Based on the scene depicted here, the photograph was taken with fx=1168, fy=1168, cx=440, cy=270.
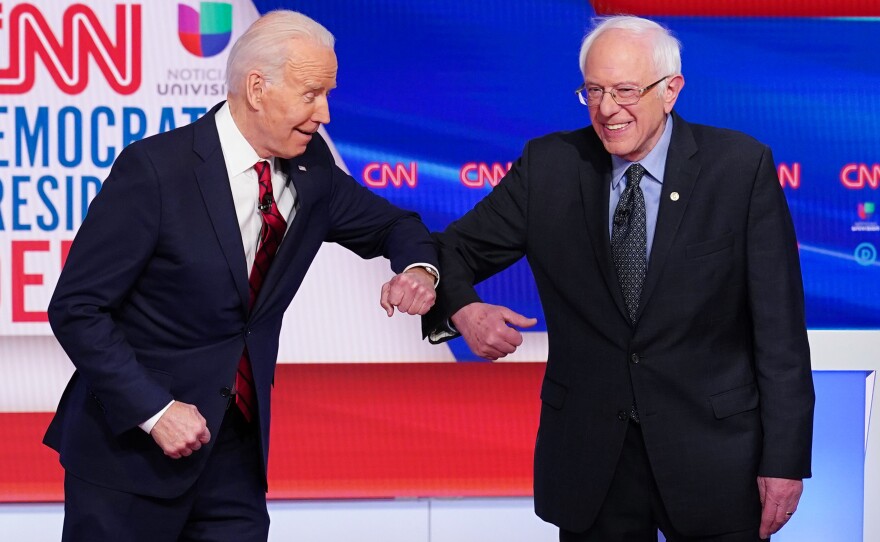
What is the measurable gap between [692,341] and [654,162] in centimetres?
34

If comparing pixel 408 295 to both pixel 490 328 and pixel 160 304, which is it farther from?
pixel 160 304

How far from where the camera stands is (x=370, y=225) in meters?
2.39

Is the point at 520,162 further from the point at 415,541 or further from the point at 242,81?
the point at 415,541

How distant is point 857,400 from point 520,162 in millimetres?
1117

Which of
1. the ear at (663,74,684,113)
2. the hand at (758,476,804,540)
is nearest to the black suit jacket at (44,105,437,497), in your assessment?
the ear at (663,74,684,113)

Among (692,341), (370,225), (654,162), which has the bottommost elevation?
(692,341)

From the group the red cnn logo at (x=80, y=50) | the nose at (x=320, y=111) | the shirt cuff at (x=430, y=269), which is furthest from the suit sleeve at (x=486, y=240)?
the red cnn logo at (x=80, y=50)

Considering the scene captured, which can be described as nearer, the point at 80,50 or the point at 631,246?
the point at 631,246

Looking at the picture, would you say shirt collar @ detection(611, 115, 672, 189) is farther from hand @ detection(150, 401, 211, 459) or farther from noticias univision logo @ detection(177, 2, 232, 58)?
noticias univision logo @ detection(177, 2, 232, 58)

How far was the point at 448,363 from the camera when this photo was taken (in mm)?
3744

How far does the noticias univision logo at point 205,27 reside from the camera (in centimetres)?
350

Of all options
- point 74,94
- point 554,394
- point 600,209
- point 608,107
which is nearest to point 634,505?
point 554,394

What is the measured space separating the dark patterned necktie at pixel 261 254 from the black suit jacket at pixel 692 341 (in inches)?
13.8

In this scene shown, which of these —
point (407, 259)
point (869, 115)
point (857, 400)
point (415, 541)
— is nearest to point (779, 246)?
point (407, 259)
